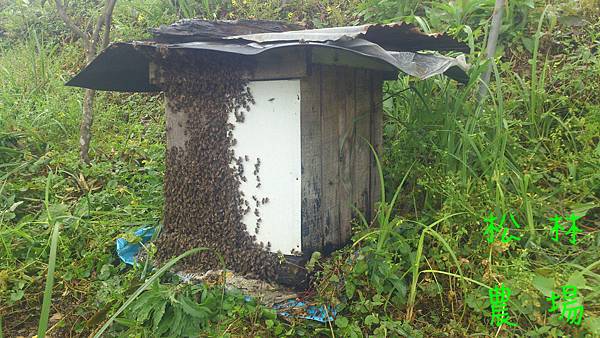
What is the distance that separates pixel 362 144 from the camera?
9.68ft

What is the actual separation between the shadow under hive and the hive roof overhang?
0.16 m

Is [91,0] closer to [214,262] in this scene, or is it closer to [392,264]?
[214,262]

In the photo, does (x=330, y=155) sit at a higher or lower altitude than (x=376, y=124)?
lower

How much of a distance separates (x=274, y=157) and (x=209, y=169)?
1.64ft

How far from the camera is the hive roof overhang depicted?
2.16 m

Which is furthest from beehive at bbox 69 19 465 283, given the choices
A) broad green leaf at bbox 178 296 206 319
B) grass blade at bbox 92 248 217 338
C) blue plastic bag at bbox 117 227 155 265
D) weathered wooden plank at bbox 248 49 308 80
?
grass blade at bbox 92 248 217 338

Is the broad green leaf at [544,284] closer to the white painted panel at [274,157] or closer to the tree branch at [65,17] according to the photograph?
the white painted panel at [274,157]

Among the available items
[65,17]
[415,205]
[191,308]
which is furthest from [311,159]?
[65,17]

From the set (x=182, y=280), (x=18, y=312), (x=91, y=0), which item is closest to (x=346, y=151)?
(x=182, y=280)

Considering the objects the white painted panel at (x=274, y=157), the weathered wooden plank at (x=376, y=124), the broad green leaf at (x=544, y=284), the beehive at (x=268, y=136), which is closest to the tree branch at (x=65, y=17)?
the beehive at (x=268, y=136)

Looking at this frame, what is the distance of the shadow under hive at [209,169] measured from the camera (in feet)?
8.66

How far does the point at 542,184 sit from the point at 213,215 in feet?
7.81

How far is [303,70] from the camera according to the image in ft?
7.64

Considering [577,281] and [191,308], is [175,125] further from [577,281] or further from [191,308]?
[577,281]
